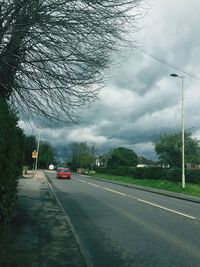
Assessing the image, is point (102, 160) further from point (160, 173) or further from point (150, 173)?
point (160, 173)

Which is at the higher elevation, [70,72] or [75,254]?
[70,72]

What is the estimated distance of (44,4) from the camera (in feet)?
25.2

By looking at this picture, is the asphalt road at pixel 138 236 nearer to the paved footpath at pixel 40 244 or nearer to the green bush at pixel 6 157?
the paved footpath at pixel 40 244

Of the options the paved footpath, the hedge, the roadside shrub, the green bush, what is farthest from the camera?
the roadside shrub

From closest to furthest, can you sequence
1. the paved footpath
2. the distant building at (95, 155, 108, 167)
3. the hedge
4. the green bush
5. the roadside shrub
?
the paved footpath → the green bush → the hedge → the roadside shrub → the distant building at (95, 155, 108, 167)

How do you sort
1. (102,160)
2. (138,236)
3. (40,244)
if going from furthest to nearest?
(102,160) → (138,236) → (40,244)

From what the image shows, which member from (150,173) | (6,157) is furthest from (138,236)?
(150,173)

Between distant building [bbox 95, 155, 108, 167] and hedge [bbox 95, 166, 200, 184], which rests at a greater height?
distant building [bbox 95, 155, 108, 167]

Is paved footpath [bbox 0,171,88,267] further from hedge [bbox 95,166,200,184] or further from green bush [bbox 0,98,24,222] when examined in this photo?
hedge [bbox 95,166,200,184]

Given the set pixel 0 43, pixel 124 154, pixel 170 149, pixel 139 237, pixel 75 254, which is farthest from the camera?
pixel 124 154

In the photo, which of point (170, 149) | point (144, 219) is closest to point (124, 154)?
point (170, 149)

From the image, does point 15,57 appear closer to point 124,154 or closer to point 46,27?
point 46,27

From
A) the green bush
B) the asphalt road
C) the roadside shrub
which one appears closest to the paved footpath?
the asphalt road

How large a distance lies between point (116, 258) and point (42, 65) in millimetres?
3973
